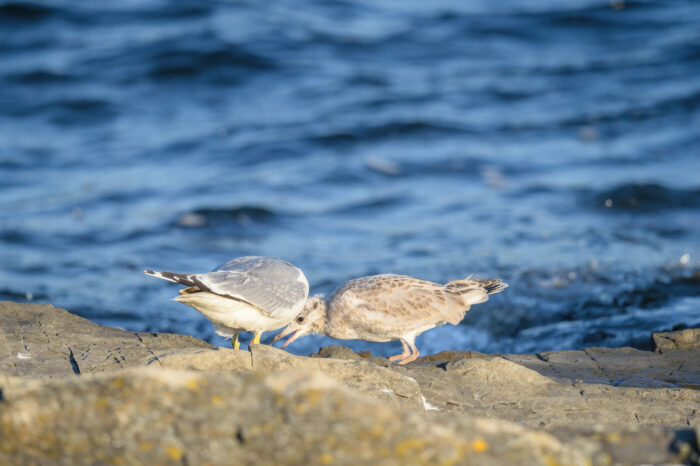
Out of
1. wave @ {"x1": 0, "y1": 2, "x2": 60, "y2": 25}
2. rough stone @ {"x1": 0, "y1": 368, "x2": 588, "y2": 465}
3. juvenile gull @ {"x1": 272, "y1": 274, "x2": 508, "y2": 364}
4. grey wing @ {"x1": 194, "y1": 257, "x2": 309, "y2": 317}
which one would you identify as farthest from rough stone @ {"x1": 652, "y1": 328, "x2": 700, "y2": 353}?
wave @ {"x1": 0, "y1": 2, "x2": 60, "y2": 25}

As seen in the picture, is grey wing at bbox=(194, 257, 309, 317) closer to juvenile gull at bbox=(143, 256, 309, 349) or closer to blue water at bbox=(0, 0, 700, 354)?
juvenile gull at bbox=(143, 256, 309, 349)

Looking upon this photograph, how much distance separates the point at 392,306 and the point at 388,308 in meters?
0.04

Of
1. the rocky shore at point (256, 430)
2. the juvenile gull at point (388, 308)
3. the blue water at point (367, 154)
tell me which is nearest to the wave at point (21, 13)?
the blue water at point (367, 154)

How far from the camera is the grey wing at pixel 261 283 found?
16.6ft

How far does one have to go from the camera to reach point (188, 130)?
1639 cm

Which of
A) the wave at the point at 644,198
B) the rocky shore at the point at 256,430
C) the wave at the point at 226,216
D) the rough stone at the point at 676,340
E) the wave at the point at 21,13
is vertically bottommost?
the wave at the point at 226,216

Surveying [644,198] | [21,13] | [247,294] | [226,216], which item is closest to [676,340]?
[247,294]

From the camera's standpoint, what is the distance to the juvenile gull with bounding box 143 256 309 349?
4.96m

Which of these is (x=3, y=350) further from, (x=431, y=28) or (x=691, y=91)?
(x=431, y=28)

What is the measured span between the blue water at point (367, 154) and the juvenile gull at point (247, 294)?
241 centimetres

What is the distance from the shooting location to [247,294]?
202 inches

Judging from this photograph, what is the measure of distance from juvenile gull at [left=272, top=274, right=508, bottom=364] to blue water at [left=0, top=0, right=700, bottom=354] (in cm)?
169

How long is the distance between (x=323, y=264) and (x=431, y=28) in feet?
42.7

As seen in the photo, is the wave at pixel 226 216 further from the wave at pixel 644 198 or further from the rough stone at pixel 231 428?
the rough stone at pixel 231 428
